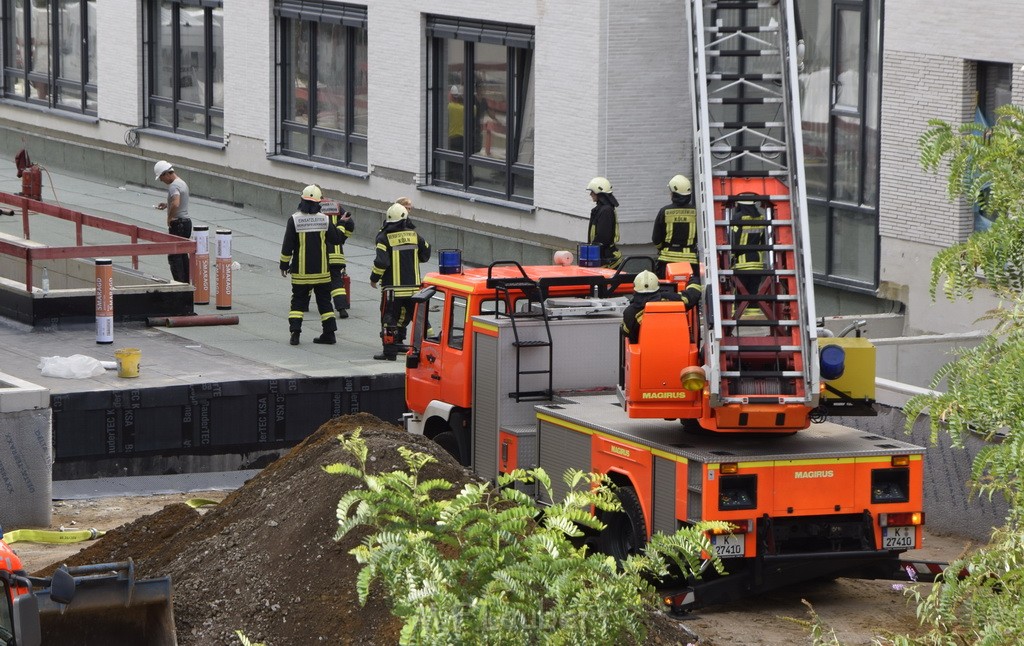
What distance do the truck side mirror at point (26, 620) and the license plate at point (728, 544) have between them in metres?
5.85

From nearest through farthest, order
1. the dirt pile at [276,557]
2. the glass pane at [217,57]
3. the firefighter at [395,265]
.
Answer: the dirt pile at [276,557] < the firefighter at [395,265] < the glass pane at [217,57]

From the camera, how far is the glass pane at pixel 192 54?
117 ft

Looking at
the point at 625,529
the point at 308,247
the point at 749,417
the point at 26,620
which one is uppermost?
the point at 308,247

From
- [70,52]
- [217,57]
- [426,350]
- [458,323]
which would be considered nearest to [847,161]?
[426,350]

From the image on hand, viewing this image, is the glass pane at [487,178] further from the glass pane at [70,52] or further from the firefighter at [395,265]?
the glass pane at [70,52]

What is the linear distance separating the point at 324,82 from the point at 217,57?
3696mm

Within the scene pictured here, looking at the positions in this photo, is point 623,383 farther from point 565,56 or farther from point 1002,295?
point 565,56

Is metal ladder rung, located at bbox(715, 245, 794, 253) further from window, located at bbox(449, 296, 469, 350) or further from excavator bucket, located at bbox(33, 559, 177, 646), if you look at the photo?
excavator bucket, located at bbox(33, 559, 177, 646)

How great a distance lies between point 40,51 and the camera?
4091 centimetres

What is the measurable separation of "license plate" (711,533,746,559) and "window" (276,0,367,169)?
2001 cm

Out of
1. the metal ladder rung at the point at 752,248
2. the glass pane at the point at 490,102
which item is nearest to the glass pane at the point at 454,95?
the glass pane at the point at 490,102

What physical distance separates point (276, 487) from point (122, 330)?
958 cm

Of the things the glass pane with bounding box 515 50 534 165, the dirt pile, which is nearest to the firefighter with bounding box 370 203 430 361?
the dirt pile

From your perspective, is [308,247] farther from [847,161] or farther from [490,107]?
[490,107]
